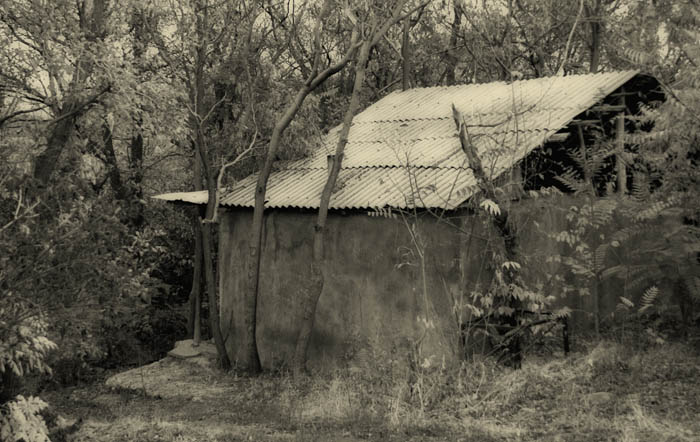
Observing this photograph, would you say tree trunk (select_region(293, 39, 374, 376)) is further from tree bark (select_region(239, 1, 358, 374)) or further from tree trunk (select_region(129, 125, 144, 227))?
tree trunk (select_region(129, 125, 144, 227))

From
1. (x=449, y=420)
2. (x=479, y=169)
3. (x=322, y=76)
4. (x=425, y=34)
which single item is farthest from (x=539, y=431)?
(x=425, y=34)

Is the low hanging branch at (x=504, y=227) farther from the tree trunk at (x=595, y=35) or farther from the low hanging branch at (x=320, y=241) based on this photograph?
the tree trunk at (x=595, y=35)

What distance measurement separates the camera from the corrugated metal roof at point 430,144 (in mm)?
9508

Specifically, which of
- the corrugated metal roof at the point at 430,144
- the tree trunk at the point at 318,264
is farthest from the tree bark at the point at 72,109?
the tree trunk at the point at 318,264

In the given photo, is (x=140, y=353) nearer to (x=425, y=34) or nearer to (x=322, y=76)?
(x=322, y=76)

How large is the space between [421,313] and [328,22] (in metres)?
10.6

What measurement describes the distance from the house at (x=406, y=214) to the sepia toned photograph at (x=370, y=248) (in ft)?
0.15

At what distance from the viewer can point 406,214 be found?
10.0 m

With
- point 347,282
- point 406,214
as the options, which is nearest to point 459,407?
point 406,214

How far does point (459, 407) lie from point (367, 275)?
3.17m

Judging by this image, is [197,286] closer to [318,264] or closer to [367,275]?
[318,264]

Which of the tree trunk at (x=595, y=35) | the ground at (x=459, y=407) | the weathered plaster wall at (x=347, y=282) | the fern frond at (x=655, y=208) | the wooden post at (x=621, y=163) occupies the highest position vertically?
the tree trunk at (x=595, y=35)

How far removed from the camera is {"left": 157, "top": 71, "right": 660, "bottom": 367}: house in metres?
9.62

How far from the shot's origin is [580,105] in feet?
34.0
